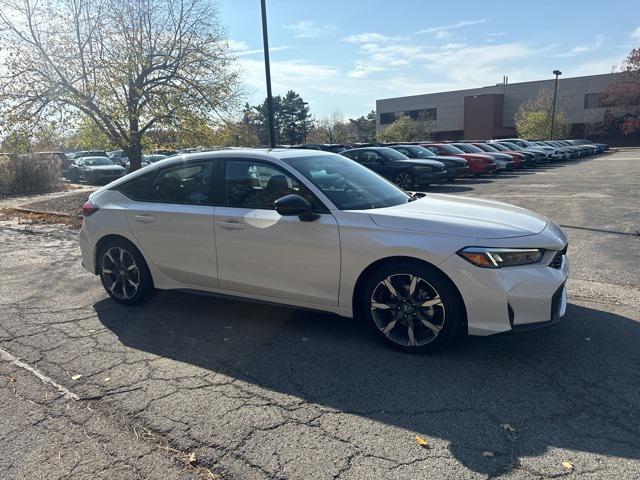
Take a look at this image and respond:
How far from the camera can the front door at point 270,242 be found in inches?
157

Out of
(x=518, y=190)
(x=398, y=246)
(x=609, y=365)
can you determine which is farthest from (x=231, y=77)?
(x=609, y=365)

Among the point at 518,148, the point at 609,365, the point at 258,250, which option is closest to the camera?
the point at 609,365

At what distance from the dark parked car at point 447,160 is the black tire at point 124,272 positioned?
14.1m

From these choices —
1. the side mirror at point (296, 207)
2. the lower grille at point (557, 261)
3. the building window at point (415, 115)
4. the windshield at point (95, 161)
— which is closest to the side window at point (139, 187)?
the side mirror at point (296, 207)

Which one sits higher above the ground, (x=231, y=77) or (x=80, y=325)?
(x=231, y=77)

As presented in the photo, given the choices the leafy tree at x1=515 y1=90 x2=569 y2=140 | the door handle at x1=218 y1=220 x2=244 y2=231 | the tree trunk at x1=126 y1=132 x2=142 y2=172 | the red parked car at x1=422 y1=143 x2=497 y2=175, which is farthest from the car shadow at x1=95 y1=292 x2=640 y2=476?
the leafy tree at x1=515 y1=90 x2=569 y2=140

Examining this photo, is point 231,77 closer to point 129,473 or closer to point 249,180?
point 249,180

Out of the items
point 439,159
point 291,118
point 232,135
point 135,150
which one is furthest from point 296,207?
point 291,118

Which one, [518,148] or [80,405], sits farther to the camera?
[518,148]

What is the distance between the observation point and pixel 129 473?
2.59 meters

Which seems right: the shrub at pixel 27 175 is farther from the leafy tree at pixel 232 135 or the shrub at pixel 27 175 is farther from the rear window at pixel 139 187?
the rear window at pixel 139 187

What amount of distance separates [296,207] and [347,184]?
0.74 meters

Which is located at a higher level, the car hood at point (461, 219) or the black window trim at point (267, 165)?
the black window trim at point (267, 165)

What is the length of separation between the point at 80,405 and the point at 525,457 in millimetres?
2784
